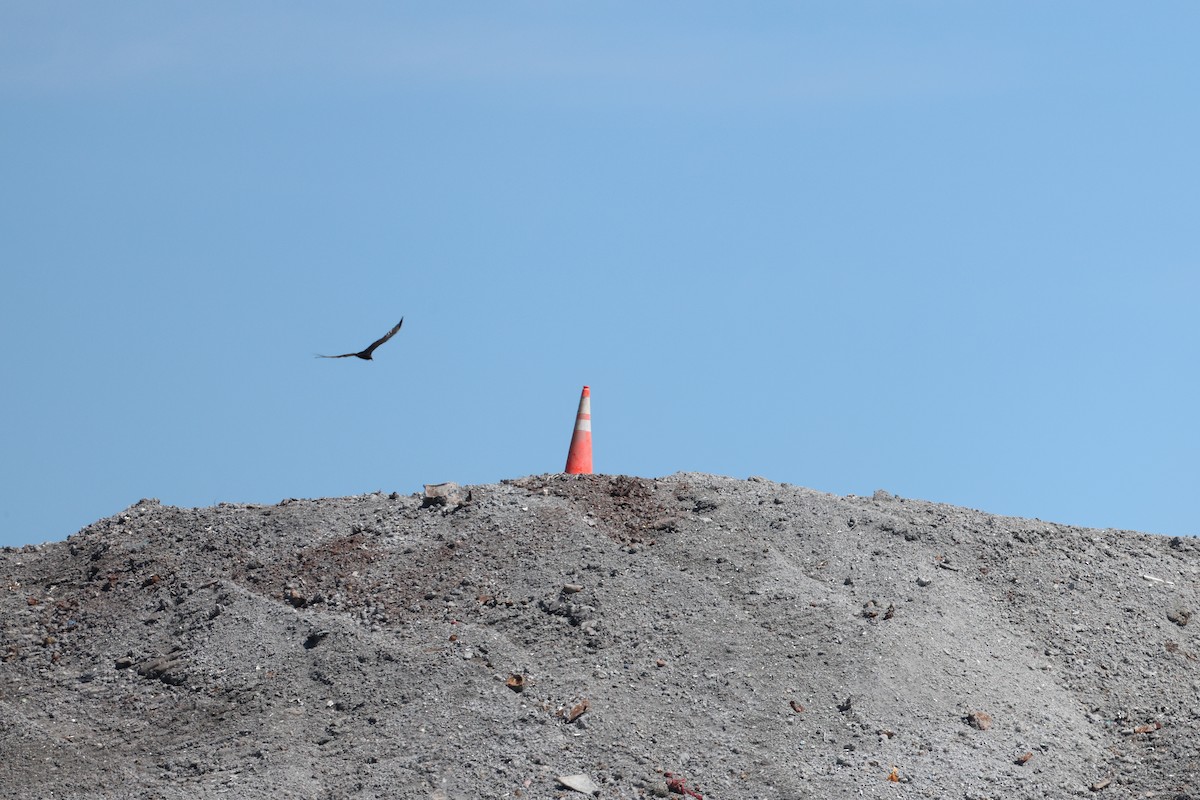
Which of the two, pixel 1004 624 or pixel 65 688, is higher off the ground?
pixel 1004 624

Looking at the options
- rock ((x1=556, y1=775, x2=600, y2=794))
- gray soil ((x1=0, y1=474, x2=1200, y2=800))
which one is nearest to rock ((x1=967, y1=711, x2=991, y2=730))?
gray soil ((x1=0, y1=474, x2=1200, y2=800))

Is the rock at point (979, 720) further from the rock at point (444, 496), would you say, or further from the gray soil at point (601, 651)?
the rock at point (444, 496)

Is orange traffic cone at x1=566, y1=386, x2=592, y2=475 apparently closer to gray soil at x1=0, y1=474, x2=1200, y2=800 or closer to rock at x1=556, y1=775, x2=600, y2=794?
gray soil at x1=0, y1=474, x2=1200, y2=800

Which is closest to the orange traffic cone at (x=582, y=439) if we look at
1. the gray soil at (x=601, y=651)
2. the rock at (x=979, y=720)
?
the gray soil at (x=601, y=651)

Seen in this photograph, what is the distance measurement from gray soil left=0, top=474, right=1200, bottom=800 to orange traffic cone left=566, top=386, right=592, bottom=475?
1.60ft

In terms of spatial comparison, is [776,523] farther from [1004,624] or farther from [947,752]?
[947,752]

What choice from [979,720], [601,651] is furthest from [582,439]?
[979,720]

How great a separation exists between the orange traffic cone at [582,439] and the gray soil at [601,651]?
489 mm

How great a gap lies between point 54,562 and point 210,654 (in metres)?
2.91

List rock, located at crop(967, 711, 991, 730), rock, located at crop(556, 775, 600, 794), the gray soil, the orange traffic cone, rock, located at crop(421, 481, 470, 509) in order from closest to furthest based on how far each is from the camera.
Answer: rock, located at crop(556, 775, 600, 794), the gray soil, rock, located at crop(967, 711, 991, 730), rock, located at crop(421, 481, 470, 509), the orange traffic cone

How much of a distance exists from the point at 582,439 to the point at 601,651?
10.0 ft

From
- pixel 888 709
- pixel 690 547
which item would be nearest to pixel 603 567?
pixel 690 547

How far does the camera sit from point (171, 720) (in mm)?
9180

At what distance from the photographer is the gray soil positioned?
8.38 metres
